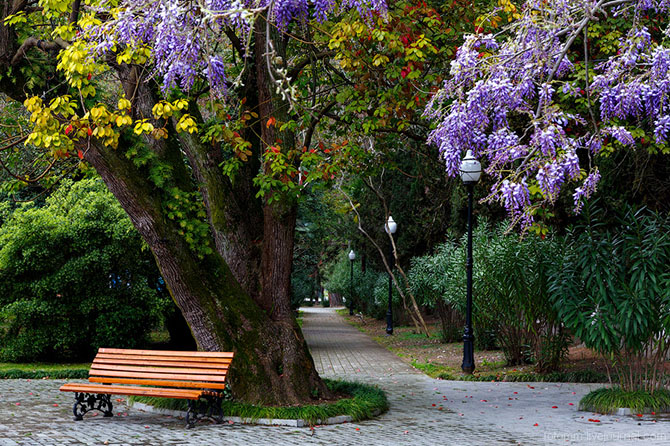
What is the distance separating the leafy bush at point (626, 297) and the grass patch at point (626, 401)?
0.15 m

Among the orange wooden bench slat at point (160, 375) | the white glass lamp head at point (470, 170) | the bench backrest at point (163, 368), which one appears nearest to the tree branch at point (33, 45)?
the bench backrest at point (163, 368)

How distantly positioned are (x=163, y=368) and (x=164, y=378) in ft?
0.65

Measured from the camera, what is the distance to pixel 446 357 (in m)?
18.3

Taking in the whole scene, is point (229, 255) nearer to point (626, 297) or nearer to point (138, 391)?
point (138, 391)

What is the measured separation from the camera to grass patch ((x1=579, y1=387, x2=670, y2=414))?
9.56 meters

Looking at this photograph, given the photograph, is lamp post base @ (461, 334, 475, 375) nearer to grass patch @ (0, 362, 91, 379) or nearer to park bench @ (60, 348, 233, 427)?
park bench @ (60, 348, 233, 427)

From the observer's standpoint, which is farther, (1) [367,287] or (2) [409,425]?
(1) [367,287]

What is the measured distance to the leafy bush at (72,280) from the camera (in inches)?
620

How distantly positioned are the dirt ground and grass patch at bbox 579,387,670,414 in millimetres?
3932

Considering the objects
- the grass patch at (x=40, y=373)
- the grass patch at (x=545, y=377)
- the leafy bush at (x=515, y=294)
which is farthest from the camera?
the grass patch at (x=40, y=373)

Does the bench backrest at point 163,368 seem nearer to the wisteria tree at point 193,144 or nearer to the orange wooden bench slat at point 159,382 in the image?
the orange wooden bench slat at point 159,382

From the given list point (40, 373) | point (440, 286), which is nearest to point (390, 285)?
point (440, 286)

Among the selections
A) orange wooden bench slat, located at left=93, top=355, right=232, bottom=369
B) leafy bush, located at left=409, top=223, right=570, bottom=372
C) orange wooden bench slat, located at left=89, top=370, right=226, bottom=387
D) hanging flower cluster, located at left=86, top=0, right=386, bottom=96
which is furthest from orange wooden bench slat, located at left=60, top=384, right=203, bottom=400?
leafy bush, located at left=409, top=223, right=570, bottom=372

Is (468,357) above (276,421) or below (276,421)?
above
